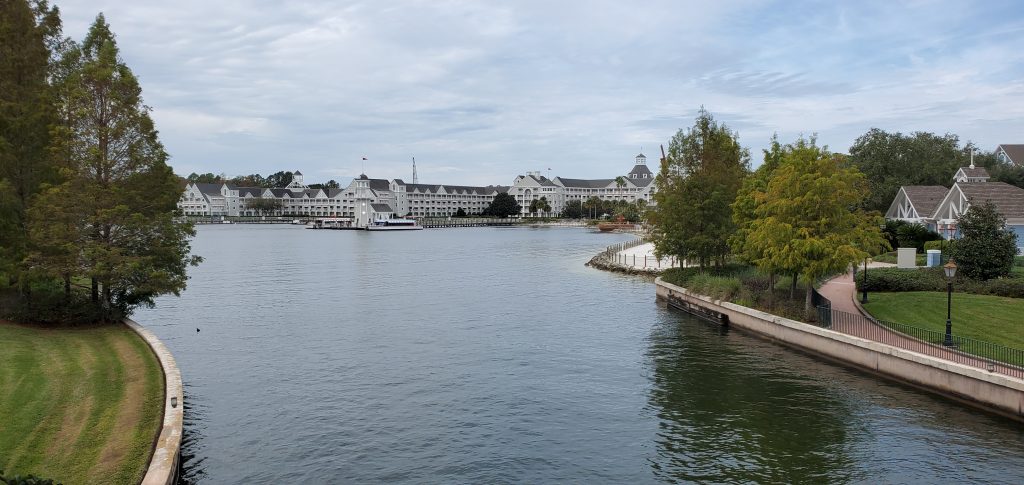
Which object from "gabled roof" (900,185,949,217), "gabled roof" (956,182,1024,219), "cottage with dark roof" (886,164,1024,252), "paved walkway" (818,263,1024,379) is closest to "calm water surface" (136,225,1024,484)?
Answer: "paved walkway" (818,263,1024,379)

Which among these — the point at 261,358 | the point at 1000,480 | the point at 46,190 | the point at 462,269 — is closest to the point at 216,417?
the point at 261,358

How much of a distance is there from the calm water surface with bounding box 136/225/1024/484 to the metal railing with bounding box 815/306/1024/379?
6.03ft

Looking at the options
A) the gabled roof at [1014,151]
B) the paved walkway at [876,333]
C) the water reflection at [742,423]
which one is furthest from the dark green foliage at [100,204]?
the gabled roof at [1014,151]

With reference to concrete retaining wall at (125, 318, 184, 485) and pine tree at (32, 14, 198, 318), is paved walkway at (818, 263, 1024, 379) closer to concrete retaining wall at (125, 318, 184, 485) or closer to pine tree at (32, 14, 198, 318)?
concrete retaining wall at (125, 318, 184, 485)

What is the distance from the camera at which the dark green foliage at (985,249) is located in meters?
38.2

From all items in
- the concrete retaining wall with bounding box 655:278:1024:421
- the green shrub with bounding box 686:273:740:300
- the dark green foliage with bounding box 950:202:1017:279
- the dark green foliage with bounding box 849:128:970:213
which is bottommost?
the concrete retaining wall with bounding box 655:278:1024:421

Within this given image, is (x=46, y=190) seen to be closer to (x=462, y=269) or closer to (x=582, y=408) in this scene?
(x=582, y=408)

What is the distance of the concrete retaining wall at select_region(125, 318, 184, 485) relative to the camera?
15.2 m

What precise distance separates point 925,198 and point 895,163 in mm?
25779

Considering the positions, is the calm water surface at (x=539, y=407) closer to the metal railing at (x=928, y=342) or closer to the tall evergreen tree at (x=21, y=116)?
the metal railing at (x=928, y=342)

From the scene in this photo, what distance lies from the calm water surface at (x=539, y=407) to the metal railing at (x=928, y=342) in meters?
1.84

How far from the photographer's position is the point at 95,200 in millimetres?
28906

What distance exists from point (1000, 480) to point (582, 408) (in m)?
12.2

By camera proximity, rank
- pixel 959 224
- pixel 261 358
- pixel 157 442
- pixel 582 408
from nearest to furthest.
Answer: pixel 157 442 → pixel 582 408 → pixel 261 358 → pixel 959 224
